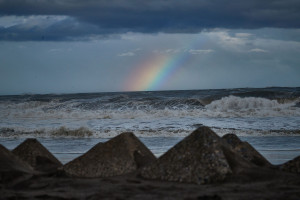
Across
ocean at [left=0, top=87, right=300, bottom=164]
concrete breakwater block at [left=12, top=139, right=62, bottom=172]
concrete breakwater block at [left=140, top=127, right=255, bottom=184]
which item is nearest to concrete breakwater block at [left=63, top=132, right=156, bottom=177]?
concrete breakwater block at [left=140, top=127, right=255, bottom=184]

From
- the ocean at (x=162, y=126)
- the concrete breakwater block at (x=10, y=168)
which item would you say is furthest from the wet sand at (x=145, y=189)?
the ocean at (x=162, y=126)

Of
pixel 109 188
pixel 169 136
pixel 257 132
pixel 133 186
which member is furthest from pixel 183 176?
pixel 257 132

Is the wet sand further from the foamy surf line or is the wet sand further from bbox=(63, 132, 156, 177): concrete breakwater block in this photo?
the foamy surf line

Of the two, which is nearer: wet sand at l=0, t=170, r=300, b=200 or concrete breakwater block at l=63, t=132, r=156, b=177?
wet sand at l=0, t=170, r=300, b=200

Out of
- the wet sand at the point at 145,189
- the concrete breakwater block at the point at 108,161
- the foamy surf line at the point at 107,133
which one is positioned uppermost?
the concrete breakwater block at the point at 108,161

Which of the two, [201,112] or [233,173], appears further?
[201,112]

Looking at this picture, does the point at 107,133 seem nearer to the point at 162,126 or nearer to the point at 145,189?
the point at 162,126

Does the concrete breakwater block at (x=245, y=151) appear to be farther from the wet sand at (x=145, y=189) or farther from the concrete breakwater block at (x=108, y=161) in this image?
the concrete breakwater block at (x=108, y=161)

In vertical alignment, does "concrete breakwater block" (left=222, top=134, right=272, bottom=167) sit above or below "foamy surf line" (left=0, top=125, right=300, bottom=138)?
above

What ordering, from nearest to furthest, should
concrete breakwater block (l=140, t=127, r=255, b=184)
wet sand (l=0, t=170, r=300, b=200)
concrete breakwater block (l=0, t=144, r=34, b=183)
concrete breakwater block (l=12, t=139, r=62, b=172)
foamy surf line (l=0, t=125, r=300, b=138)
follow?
wet sand (l=0, t=170, r=300, b=200)
concrete breakwater block (l=140, t=127, r=255, b=184)
concrete breakwater block (l=0, t=144, r=34, b=183)
concrete breakwater block (l=12, t=139, r=62, b=172)
foamy surf line (l=0, t=125, r=300, b=138)

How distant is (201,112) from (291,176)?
18.1 meters

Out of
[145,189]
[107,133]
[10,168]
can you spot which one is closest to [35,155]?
[10,168]

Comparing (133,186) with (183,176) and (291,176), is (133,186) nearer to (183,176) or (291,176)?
(183,176)

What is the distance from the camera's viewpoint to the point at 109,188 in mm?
3096
